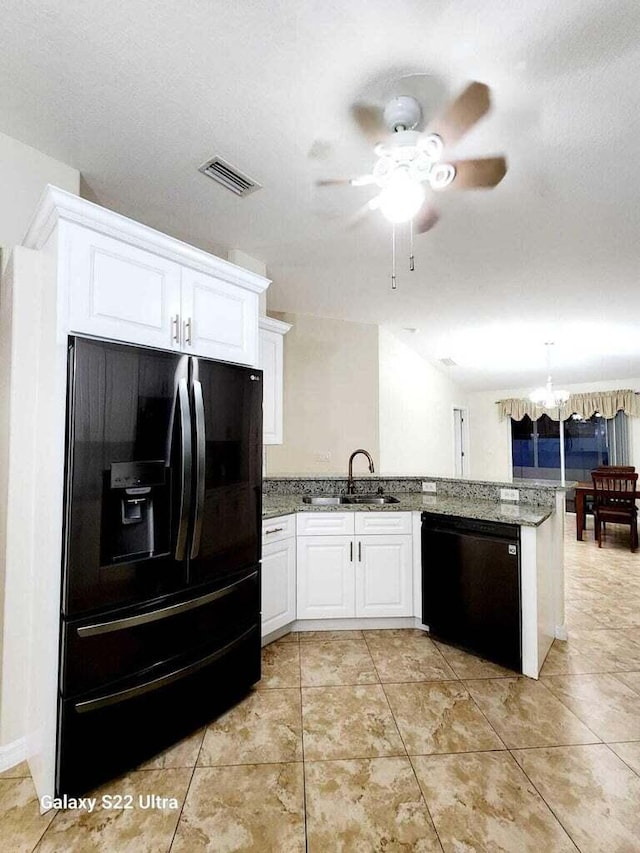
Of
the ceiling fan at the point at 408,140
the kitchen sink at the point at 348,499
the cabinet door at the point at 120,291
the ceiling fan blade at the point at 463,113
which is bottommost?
the kitchen sink at the point at 348,499

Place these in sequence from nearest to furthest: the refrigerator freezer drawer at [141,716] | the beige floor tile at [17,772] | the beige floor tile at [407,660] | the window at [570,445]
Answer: the refrigerator freezer drawer at [141,716] < the beige floor tile at [17,772] < the beige floor tile at [407,660] < the window at [570,445]

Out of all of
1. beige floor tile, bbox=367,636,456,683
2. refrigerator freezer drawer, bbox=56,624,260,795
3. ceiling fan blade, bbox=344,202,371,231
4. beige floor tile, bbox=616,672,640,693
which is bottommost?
beige floor tile, bbox=616,672,640,693

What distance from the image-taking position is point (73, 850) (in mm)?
1322

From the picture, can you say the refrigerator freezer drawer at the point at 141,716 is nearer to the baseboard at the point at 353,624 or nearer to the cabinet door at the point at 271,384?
the baseboard at the point at 353,624

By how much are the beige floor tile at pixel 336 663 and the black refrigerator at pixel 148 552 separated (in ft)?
1.56

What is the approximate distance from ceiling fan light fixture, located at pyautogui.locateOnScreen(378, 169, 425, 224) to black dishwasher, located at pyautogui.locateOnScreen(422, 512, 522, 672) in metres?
1.72

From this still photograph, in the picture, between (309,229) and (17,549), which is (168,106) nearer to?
(309,229)

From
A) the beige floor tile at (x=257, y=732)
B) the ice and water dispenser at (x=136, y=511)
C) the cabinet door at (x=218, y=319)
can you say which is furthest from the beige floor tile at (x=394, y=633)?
the cabinet door at (x=218, y=319)

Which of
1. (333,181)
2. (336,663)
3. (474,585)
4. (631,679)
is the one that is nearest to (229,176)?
(333,181)

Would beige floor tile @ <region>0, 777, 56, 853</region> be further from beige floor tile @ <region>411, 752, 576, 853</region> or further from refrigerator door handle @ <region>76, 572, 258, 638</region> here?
beige floor tile @ <region>411, 752, 576, 853</region>

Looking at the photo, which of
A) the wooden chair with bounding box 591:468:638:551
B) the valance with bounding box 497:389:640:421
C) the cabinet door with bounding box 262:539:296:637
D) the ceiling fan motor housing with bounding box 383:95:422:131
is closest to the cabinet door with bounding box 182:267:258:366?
the ceiling fan motor housing with bounding box 383:95:422:131

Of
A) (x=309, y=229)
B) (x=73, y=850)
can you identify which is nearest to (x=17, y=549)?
(x=73, y=850)

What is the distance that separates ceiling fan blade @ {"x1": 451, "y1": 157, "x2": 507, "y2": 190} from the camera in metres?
2.21

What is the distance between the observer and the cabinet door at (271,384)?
299 cm
